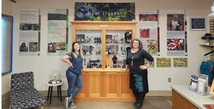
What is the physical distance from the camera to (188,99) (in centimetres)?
270

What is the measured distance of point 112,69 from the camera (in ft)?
16.1

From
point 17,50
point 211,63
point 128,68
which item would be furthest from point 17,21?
point 211,63

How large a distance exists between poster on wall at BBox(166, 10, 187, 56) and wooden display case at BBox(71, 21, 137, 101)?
114 centimetres

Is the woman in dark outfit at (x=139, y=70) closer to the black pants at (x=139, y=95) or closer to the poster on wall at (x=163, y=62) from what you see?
the black pants at (x=139, y=95)

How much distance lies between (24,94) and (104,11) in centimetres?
292

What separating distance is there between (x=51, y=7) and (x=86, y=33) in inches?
48.0

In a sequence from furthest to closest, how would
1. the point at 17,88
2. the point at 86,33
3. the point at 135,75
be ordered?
the point at 86,33, the point at 135,75, the point at 17,88

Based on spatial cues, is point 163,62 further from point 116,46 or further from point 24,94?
point 24,94

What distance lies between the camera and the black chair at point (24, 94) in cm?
347

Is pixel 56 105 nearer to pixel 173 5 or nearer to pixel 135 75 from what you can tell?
pixel 135 75

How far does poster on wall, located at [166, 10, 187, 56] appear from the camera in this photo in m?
5.27

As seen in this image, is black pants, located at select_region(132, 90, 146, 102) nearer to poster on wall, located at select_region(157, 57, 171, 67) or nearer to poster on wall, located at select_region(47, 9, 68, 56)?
poster on wall, located at select_region(157, 57, 171, 67)

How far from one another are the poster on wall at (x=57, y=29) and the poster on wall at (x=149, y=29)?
205 cm

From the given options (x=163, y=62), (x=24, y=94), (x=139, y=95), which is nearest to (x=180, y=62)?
(x=163, y=62)
